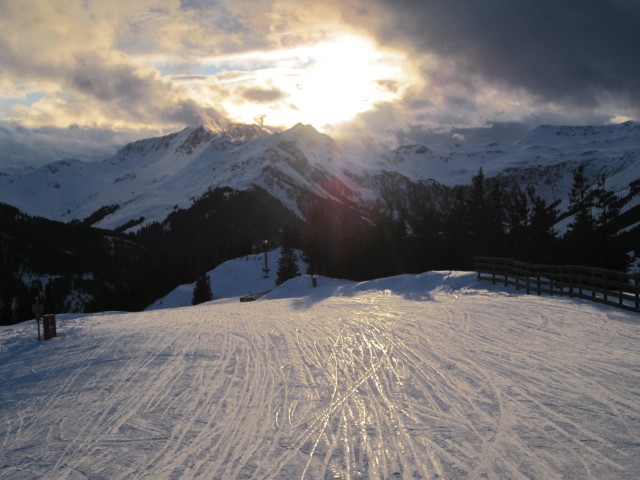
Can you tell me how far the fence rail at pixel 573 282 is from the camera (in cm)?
1584

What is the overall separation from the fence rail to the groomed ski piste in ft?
4.37

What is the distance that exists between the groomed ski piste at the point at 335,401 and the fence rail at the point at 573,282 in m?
1.33

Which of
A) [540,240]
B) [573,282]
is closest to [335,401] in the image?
[573,282]

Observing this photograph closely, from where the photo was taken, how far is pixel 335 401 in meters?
8.38

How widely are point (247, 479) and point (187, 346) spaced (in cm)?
755

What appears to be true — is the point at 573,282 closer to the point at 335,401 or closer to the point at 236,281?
the point at 335,401

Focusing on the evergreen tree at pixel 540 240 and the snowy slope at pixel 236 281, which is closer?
the evergreen tree at pixel 540 240

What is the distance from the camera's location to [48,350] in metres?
13.3

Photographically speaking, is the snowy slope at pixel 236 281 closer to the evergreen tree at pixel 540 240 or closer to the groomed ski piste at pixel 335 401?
the evergreen tree at pixel 540 240

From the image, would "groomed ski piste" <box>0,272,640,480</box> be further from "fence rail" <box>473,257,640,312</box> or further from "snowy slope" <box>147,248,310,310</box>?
"snowy slope" <box>147,248,310,310</box>

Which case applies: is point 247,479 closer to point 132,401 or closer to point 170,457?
point 170,457

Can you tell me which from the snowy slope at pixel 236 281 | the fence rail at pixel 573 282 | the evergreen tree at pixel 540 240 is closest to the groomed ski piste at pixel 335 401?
the fence rail at pixel 573 282

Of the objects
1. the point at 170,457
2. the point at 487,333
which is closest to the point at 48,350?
the point at 170,457

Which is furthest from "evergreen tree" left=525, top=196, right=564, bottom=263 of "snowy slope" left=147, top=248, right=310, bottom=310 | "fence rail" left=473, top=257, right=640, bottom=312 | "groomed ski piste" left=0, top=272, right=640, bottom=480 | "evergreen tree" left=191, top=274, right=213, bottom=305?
"evergreen tree" left=191, top=274, right=213, bottom=305
